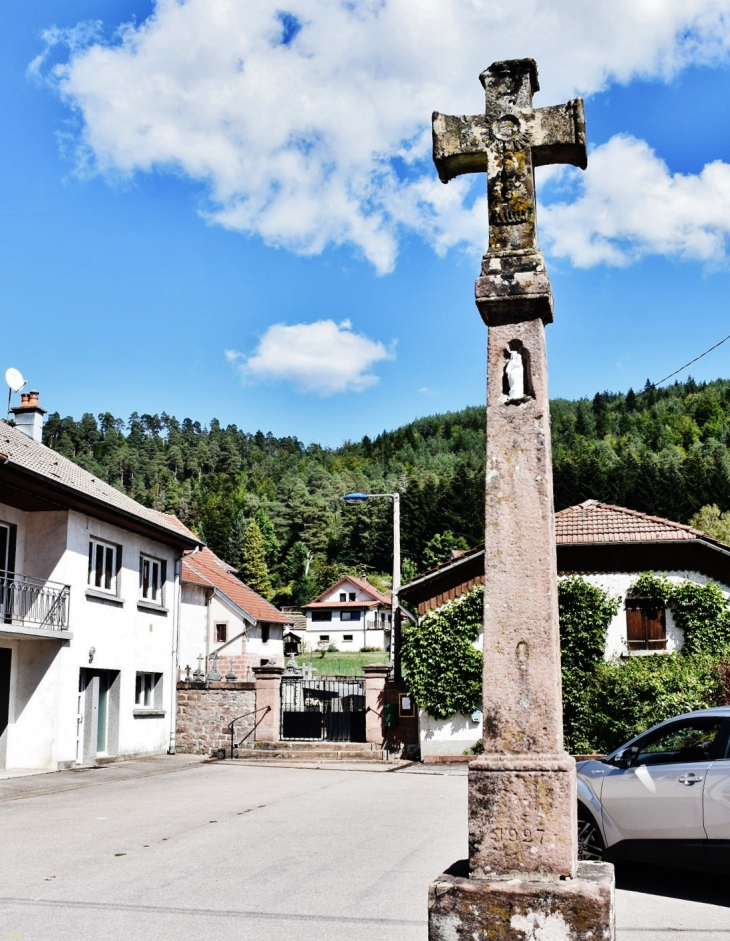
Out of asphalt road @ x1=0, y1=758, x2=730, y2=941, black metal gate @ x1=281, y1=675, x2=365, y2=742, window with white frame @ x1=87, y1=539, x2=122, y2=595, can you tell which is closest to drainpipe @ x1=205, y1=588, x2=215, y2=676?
black metal gate @ x1=281, y1=675, x2=365, y2=742

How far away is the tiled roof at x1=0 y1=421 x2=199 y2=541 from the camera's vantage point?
19800 millimetres

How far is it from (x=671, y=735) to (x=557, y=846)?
181 inches

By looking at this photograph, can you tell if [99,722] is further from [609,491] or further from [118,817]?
[609,491]

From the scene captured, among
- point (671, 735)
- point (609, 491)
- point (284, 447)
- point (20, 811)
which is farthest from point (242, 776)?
point (284, 447)

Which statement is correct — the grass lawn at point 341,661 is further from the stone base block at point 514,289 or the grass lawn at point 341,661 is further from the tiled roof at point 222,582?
the stone base block at point 514,289

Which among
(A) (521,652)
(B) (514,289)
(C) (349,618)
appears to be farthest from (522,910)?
(C) (349,618)

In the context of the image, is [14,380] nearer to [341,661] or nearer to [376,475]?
[341,661]

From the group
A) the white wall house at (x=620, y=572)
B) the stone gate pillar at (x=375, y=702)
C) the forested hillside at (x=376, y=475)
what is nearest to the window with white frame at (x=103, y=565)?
the stone gate pillar at (x=375, y=702)

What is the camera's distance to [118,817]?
12992 mm

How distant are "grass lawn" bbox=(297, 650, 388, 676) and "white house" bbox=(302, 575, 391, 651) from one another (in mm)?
5085

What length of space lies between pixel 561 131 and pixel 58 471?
18.5 metres

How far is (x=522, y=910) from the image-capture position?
420cm

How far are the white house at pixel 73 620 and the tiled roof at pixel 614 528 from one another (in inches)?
405

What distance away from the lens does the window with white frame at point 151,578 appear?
80.4 ft
